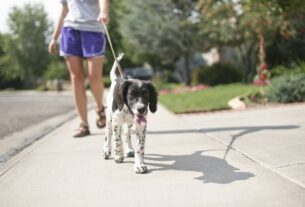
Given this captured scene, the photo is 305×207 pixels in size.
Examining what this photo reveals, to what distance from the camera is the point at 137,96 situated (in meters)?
4.50

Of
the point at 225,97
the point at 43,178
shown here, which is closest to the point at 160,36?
the point at 225,97

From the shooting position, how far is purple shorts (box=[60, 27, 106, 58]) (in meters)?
6.90

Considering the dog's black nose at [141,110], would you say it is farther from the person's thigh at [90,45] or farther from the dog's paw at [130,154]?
the person's thigh at [90,45]

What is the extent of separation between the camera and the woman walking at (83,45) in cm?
691

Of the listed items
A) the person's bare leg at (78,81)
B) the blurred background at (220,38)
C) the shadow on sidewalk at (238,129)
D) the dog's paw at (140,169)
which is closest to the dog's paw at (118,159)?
the dog's paw at (140,169)

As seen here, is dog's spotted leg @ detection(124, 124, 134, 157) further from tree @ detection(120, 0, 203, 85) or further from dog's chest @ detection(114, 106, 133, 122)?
tree @ detection(120, 0, 203, 85)

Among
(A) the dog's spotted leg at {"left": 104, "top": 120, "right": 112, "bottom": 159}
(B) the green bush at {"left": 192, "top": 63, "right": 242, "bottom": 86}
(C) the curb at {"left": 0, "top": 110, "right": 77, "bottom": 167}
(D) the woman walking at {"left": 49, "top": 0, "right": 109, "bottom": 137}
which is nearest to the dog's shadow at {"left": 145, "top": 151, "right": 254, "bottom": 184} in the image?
(A) the dog's spotted leg at {"left": 104, "top": 120, "right": 112, "bottom": 159}

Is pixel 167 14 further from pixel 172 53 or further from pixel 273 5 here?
pixel 273 5

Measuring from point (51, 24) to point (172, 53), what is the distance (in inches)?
882

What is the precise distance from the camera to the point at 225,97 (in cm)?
1330

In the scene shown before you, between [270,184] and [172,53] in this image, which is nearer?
[270,184]

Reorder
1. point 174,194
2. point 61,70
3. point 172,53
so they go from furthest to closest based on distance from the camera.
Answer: point 61,70
point 172,53
point 174,194

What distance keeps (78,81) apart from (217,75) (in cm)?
1918

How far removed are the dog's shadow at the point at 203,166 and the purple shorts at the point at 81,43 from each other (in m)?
2.08
